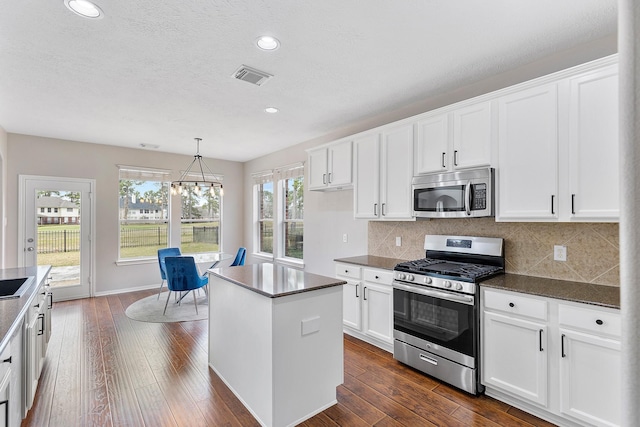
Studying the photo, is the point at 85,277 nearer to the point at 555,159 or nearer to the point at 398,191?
the point at 398,191

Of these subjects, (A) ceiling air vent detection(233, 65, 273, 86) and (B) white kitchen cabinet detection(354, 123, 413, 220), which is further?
(B) white kitchen cabinet detection(354, 123, 413, 220)

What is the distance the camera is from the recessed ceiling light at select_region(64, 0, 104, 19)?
6.33 feet

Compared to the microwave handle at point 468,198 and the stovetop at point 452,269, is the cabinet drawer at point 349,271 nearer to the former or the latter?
the stovetop at point 452,269

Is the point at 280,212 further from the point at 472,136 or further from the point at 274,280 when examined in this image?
the point at 472,136

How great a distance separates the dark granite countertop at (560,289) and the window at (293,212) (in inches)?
137

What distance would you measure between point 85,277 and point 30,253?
2.71ft

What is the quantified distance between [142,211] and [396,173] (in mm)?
4888

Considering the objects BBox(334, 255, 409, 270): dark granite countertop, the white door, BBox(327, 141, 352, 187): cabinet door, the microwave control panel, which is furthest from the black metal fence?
the microwave control panel

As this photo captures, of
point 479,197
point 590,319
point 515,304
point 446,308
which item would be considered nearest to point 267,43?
point 479,197

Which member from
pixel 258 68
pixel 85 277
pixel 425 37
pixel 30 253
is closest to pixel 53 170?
pixel 30 253

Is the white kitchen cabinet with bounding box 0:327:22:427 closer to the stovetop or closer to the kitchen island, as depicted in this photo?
the kitchen island

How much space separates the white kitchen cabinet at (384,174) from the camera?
3334mm

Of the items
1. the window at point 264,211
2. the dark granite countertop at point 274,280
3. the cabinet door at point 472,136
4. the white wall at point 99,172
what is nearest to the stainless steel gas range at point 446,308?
the cabinet door at point 472,136

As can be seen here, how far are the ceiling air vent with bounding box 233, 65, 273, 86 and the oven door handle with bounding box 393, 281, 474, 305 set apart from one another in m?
2.28
